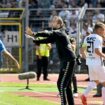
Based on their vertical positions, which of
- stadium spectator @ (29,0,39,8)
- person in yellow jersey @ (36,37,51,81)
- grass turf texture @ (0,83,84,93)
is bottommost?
grass turf texture @ (0,83,84,93)

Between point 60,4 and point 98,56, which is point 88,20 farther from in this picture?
point 98,56

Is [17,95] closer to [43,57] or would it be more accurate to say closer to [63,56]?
[63,56]

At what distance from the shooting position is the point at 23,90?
60.4 feet

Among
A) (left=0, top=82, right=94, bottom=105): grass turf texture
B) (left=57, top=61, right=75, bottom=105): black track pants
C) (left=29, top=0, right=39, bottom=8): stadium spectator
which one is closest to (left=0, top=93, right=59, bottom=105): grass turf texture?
(left=0, top=82, right=94, bottom=105): grass turf texture

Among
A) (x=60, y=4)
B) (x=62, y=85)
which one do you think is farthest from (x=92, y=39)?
(x=60, y=4)

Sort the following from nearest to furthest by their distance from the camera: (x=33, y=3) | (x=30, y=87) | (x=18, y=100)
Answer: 1. (x=18, y=100)
2. (x=30, y=87)
3. (x=33, y=3)

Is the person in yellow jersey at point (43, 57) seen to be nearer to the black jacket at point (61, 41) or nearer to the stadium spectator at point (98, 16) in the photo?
the stadium spectator at point (98, 16)

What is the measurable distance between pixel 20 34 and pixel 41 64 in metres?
4.83

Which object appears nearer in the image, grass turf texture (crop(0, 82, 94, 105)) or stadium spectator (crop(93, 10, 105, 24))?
grass turf texture (crop(0, 82, 94, 105))

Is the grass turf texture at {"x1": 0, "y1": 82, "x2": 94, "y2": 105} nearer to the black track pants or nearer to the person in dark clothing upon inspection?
the black track pants

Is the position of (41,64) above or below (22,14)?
below

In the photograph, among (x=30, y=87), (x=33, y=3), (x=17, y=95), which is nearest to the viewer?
(x=17, y=95)

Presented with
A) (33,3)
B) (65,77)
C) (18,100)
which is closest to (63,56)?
(65,77)

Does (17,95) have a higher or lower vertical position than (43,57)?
lower
